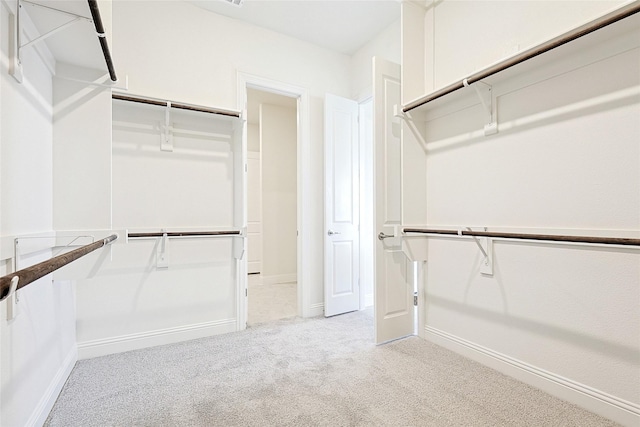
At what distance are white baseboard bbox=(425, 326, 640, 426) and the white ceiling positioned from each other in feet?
9.46

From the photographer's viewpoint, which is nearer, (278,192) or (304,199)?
(304,199)

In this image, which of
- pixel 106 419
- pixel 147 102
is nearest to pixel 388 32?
pixel 147 102

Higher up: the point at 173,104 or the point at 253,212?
the point at 173,104

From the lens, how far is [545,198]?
A: 1839 mm

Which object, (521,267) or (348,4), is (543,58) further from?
(348,4)

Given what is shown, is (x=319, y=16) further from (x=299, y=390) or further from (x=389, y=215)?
(x=299, y=390)

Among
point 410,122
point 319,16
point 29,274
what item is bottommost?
point 29,274

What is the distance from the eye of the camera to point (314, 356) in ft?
7.48

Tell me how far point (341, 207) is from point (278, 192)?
193 centimetres

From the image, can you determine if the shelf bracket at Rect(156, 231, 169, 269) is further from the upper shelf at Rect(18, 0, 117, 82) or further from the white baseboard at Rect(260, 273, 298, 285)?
the white baseboard at Rect(260, 273, 298, 285)

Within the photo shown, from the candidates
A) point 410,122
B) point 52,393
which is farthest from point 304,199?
point 52,393

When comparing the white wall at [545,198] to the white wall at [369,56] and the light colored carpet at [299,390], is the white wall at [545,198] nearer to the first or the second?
the light colored carpet at [299,390]

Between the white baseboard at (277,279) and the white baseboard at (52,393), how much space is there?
2806mm

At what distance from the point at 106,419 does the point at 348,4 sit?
11.1 feet
